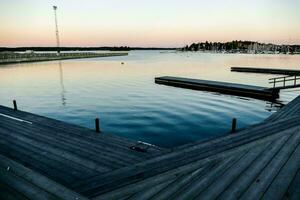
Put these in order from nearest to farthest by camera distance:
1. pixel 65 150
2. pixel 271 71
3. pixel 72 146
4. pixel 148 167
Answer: pixel 148 167 < pixel 65 150 < pixel 72 146 < pixel 271 71

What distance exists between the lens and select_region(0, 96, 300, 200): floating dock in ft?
17.1

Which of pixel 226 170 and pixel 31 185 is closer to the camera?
pixel 31 185

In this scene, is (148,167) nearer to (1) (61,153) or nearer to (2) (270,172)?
(2) (270,172)

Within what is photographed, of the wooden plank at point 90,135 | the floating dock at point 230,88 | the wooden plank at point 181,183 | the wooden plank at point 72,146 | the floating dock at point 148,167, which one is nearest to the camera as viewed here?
the floating dock at point 148,167

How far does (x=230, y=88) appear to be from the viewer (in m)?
33.2

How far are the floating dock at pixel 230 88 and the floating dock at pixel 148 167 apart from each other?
21254mm

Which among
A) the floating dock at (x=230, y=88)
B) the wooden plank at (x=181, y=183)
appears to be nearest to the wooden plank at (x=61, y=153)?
the wooden plank at (x=181, y=183)

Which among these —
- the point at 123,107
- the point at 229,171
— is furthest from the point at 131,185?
the point at 123,107

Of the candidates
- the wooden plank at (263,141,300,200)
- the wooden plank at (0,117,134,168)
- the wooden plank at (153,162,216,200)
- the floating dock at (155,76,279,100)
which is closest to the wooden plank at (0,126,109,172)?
the wooden plank at (0,117,134,168)

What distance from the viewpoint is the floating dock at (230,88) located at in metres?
29.9

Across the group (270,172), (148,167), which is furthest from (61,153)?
(270,172)

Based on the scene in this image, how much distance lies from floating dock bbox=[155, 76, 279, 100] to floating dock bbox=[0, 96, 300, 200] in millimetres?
21254

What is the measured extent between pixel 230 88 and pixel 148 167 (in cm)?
2867

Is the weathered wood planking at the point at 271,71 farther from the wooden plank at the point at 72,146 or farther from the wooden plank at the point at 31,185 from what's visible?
the wooden plank at the point at 31,185
